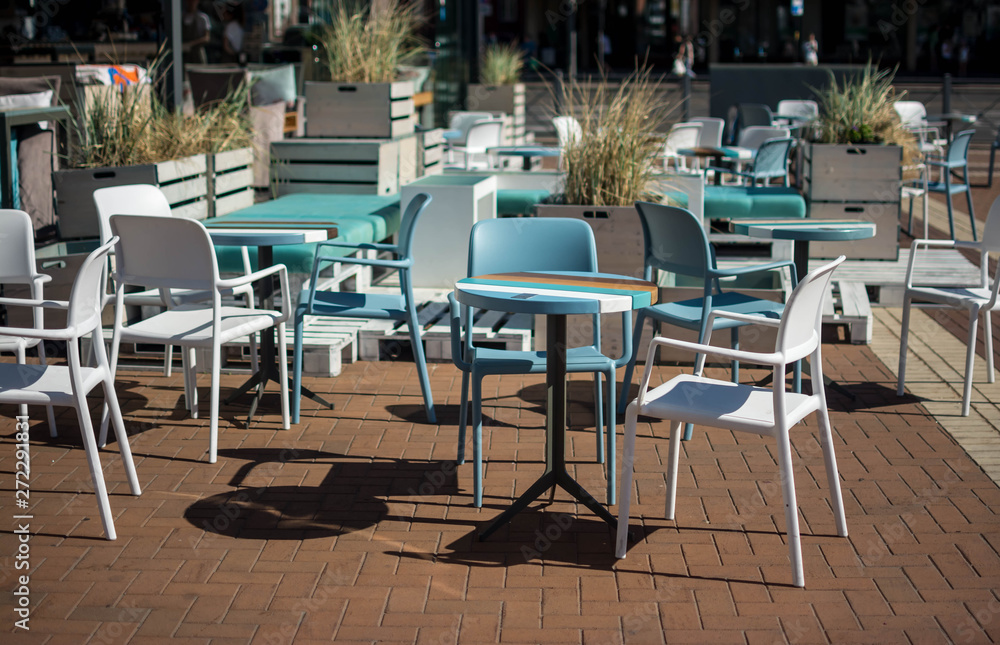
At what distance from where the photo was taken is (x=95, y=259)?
3158 mm

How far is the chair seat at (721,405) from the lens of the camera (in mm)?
2951

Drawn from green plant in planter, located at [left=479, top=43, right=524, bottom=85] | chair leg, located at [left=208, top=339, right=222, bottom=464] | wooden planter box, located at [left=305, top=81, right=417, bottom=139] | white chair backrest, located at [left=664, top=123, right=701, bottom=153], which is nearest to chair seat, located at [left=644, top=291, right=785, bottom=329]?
chair leg, located at [left=208, top=339, right=222, bottom=464]

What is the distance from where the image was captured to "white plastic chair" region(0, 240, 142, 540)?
3092mm

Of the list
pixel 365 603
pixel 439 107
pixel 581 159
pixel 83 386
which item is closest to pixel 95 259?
pixel 83 386

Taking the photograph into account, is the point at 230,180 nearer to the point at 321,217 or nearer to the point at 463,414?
the point at 321,217

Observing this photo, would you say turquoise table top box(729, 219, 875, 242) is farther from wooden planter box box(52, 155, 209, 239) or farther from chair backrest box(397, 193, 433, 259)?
wooden planter box box(52, 155, 209, 239)

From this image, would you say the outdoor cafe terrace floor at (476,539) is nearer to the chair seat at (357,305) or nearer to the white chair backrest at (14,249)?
the chair seat at (357,305)

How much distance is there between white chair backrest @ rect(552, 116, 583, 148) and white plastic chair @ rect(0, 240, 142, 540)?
2893mm

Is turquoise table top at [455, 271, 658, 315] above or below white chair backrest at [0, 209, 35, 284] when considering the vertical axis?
below

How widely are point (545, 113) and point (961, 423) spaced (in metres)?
14.0

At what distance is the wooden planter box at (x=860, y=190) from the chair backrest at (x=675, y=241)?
3299 millimetres

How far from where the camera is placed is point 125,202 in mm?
4680

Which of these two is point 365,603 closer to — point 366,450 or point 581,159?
point 366,450

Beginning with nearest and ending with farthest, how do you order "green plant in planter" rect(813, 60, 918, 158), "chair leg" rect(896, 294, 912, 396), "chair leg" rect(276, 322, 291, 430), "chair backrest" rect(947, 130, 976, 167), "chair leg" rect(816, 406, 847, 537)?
"chair leg" rect(816, 406, 847, 537), "chair leg" rect(276, 322, 291, 430), "chair leg" rect(896, 294, 912, 396), "green plant in planter" rect(813, 60, 918, 158), "chair backrest" rect(947, 130, 976, 167)
